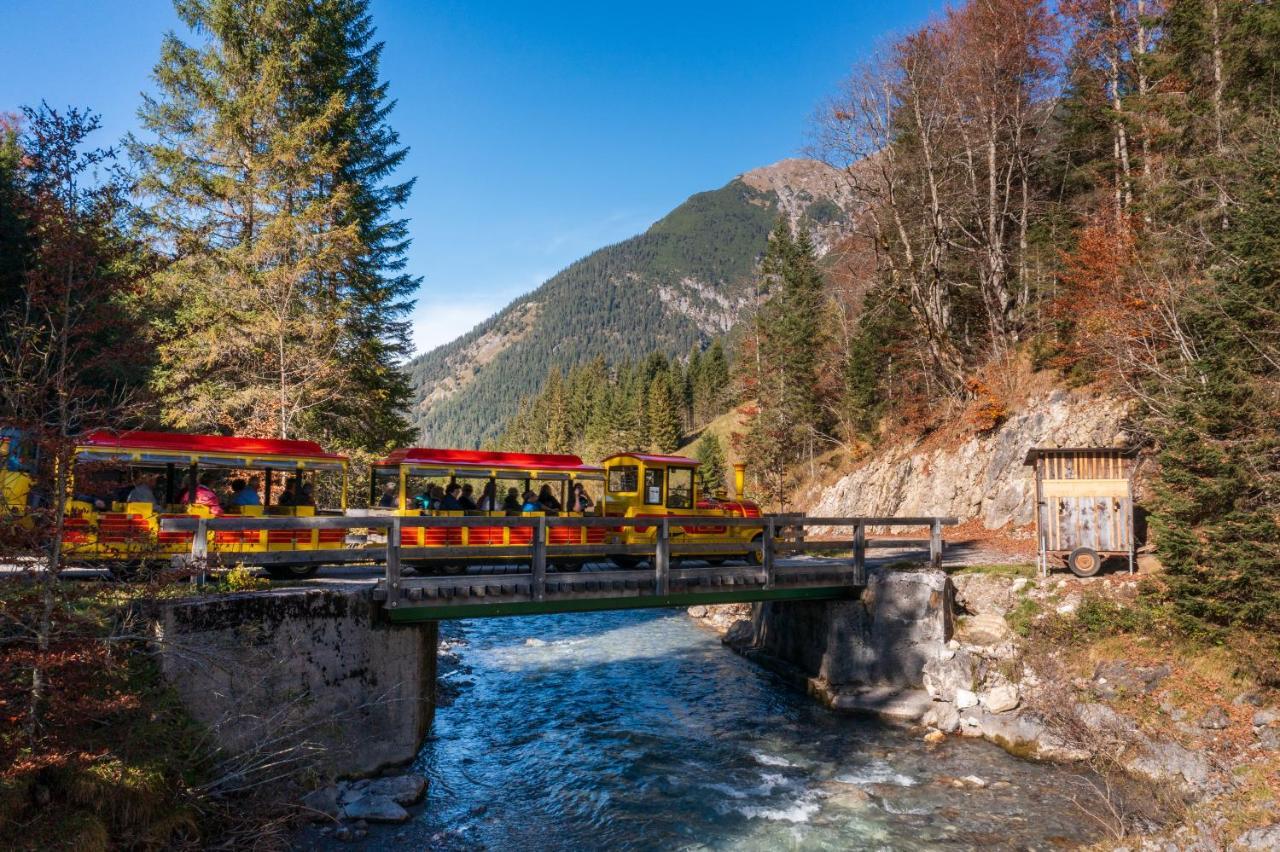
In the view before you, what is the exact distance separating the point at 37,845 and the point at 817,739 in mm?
12275

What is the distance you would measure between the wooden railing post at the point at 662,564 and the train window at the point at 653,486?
3.06 meters

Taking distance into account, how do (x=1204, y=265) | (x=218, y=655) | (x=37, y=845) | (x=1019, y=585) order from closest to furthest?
1. (x=37, y=845)
2. (x=218, y=655)
3. (x=1019, y=585)
4. (x=1204, y=265)

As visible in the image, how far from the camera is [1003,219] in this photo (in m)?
30.0

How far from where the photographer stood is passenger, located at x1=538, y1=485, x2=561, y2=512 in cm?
1627

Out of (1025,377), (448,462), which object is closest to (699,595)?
(448,462)

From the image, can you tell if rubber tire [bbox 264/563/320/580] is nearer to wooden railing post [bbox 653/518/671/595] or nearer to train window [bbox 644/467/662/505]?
wooden railing post [bbox 653/518/671/595]

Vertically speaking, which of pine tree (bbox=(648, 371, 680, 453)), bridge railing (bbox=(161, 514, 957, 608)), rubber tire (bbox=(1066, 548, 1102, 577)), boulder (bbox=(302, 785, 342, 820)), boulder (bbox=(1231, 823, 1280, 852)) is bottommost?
boulder (bbox=(302, 785, 342, 820))

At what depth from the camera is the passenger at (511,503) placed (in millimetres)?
15852

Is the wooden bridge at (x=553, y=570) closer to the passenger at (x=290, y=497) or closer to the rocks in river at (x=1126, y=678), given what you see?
the passenger at (x=290, y=497)

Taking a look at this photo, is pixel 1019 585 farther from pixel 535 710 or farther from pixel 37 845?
pixel 37 845

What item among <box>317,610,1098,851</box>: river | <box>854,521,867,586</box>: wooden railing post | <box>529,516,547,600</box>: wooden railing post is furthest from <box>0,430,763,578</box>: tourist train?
<box>317,610,1098,851</box>: river

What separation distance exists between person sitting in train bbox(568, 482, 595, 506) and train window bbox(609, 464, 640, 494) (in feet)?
2.60

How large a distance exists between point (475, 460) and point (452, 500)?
1.04 metres

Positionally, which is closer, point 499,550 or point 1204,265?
point 499,550
